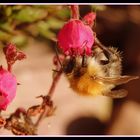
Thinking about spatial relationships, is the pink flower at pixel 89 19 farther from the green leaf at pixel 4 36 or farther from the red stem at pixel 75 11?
the green leaf at pixel 4 36

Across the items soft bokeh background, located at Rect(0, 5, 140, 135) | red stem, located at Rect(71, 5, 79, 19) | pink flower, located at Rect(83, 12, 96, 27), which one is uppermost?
red stem, located at Rect(71, 5, 79, 19)

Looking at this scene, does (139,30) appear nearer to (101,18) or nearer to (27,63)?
(101,18)

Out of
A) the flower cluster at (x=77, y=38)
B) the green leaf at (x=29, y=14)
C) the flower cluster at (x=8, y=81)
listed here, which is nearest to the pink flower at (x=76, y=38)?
the flower cluster at (x=77, y=38)

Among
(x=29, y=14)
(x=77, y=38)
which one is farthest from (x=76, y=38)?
(x=29, y=14)

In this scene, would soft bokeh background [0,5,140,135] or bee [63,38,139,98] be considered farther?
soft bokeh background [0,5,140,135]

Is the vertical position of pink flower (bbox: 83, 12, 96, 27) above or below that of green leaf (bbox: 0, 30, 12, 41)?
above

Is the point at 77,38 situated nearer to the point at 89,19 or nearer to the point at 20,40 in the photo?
the point at 89,19

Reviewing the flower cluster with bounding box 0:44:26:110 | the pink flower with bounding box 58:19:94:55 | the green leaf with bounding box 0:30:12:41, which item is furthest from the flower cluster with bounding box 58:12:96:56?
the green leaf with bounding box 0:30:12:41

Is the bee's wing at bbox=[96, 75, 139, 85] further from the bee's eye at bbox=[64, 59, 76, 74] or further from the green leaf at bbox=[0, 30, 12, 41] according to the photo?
the green leaf at bbox=[0, 30, 12, 41]

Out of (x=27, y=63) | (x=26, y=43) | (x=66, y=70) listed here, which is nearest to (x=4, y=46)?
(x=26, y=43)
